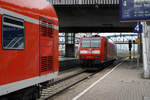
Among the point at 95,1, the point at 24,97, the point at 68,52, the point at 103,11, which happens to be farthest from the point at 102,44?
the point at 68,52

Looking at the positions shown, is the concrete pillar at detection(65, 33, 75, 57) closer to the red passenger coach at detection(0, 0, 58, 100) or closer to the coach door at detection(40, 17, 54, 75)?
the red passenger coach at detection(0, 0, 58, 100)

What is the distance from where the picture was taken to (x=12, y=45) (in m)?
5.47

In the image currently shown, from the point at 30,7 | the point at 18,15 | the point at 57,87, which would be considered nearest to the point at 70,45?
the point at 57,87

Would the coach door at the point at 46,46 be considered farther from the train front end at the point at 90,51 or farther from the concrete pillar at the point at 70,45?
the concrete pillar at the point at 70,45

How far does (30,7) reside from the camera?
6387 millimetres

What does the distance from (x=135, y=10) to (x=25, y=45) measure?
992 centimetres

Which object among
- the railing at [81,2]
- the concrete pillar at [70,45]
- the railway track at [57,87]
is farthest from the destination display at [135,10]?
the concrete pillar at [70,45]

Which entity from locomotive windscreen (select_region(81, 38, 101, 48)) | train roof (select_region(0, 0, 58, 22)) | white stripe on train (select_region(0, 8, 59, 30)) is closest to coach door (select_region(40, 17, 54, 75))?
train roof (select_region(0, 0, 58, 22))

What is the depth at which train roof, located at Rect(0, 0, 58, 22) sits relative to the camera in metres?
5.35

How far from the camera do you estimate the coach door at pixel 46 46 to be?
697 centimetres

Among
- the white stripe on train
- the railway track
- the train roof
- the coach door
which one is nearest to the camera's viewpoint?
the white stripe on train

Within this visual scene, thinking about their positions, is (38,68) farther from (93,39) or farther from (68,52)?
(68,52)

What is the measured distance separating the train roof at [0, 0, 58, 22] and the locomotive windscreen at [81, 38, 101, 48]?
12.4 m

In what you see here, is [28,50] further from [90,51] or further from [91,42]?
[91,42]
